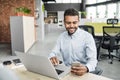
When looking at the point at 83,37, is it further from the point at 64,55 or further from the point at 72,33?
the point at 64,55

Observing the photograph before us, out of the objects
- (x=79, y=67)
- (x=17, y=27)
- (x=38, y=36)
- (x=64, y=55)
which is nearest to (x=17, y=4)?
(x=38, y=36)

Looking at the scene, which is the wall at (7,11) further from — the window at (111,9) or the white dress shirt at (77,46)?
the white dress shirt at (77,46)

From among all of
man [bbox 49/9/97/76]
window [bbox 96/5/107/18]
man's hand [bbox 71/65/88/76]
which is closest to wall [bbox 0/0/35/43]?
man [bbox 49/9/97/76]

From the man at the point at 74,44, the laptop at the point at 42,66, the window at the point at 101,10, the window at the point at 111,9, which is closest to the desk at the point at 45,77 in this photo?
the laptop at the point at 42,66

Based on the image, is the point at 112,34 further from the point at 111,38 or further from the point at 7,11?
the point at 7,11

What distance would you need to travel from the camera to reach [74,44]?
1.82 metres

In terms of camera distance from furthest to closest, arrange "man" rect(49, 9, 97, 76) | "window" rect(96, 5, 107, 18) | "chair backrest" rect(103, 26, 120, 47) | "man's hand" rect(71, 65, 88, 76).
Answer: "window" rect(96, 5, 107, 18)
"chair backrest" rect(103, 26, 120, 47)
"man" rect(49, 9, 97, 76)
"man's hand" rect(71, 65, 88, 76)

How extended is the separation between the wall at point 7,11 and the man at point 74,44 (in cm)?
630

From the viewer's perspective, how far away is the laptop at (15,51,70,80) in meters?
1.19

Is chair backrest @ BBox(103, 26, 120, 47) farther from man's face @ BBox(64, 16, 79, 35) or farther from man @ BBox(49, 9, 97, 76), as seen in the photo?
man's face @ BBox(64, 16, 79, 35)

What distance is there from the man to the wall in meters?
6.30

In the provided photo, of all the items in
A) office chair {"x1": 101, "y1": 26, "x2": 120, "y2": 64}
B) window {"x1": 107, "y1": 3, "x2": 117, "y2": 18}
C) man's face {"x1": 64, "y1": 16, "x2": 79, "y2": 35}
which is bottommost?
office chair {"x1": 101, "y1": 26, "x2": 120, "y2": 64}

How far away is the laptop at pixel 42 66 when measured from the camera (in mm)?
1187

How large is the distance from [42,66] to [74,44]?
659 millimetres
